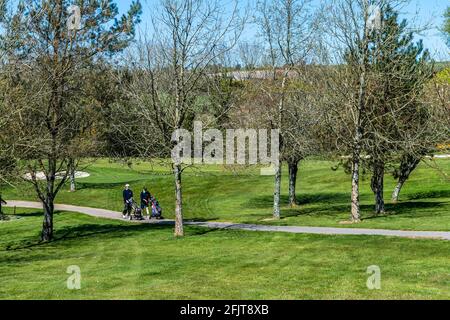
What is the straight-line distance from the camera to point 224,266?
611 inches

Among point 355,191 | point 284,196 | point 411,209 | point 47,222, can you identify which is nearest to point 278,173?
point 355,191

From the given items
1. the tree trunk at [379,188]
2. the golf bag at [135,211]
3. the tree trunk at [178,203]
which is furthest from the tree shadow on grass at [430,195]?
the tree trunk at [178,203]

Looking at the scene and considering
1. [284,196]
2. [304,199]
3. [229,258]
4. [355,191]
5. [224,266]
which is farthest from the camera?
[284,196]

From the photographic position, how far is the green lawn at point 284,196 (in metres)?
24.6

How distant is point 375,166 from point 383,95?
3.73 m

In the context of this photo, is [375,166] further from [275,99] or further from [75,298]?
[75,298]

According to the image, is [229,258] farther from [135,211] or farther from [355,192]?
[135,211]

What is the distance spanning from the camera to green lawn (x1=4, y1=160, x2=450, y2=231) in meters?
24.6

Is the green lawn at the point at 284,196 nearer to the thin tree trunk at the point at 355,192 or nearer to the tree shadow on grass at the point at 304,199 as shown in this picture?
the tree shadow on grass at the point at 304,199

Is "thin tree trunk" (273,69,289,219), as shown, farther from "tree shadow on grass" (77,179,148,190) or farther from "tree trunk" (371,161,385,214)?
"tree shadow on grass" (77,179,148,190)

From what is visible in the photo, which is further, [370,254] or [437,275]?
[370,254]

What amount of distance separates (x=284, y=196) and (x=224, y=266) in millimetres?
23917

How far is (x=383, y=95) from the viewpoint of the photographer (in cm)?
2456
